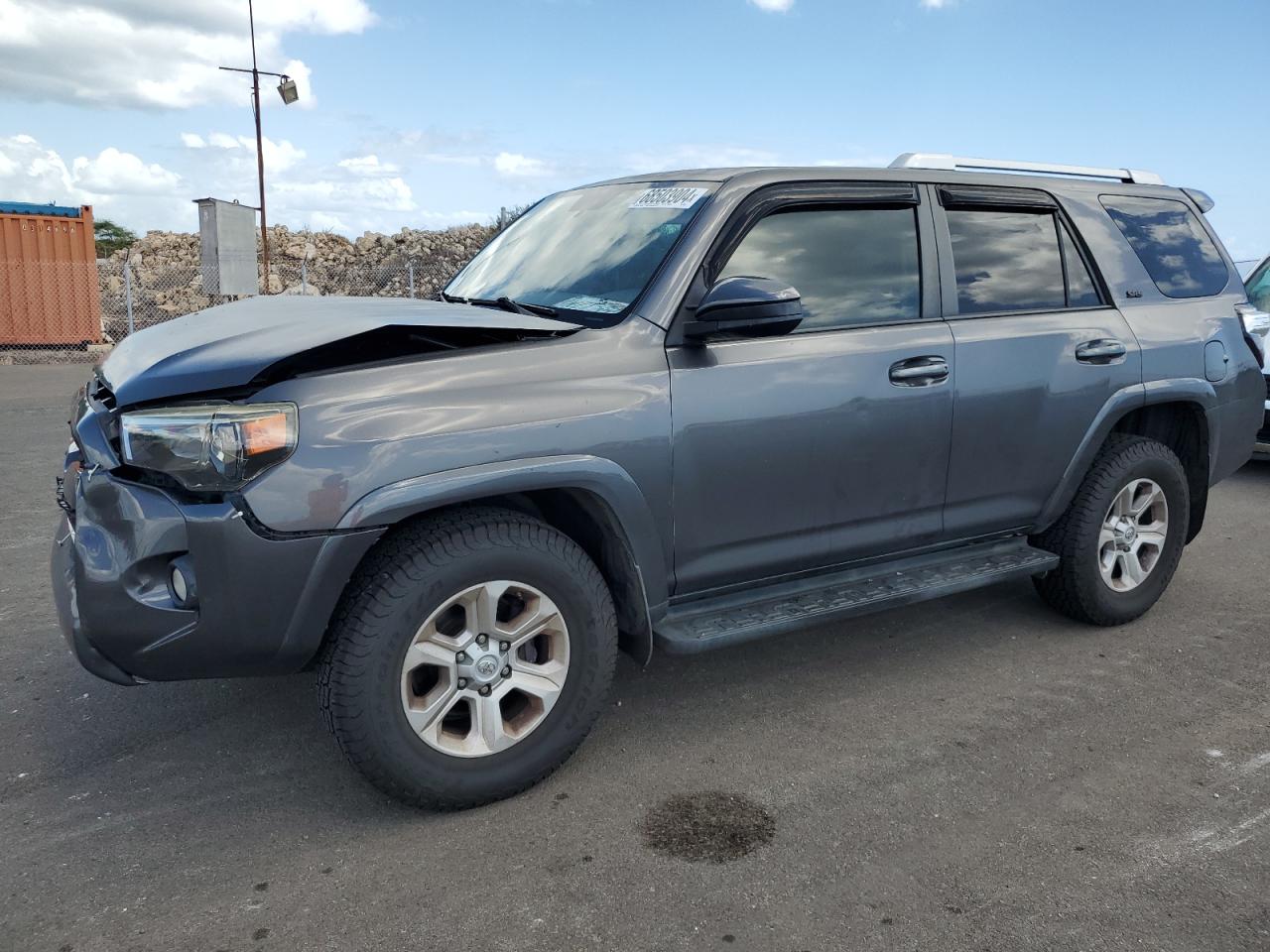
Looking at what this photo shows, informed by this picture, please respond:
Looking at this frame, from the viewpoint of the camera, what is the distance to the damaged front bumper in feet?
8.93

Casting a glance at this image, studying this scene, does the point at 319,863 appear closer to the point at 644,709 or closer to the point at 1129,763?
the point at 644,709

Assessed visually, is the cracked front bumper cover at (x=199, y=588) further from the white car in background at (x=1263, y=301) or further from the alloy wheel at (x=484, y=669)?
the white car in background at (x=1263, y=301)

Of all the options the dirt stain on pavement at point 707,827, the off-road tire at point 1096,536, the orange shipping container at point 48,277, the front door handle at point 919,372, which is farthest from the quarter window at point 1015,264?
the orange shipping container at point 48,277

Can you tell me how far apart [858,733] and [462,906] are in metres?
1.56

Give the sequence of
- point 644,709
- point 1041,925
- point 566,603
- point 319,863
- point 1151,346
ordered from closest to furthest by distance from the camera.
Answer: point 1041,925 < point 319,863 < point 566,603 < point 644,709 < point 1151,346

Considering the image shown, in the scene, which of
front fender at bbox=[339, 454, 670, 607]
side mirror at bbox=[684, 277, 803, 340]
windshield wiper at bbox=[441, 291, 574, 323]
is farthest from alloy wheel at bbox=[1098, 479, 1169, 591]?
windshield wiper at bbox=[441, 291, 574, 323]

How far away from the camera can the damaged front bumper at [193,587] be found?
272 cm

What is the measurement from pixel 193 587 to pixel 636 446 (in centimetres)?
129

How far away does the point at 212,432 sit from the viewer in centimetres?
273

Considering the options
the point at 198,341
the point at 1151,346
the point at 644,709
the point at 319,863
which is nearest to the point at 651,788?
the point at 644,709

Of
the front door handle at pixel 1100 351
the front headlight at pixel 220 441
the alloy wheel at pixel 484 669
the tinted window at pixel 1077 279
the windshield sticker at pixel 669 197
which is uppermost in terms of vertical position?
the windshield sticker at pixel 669 197

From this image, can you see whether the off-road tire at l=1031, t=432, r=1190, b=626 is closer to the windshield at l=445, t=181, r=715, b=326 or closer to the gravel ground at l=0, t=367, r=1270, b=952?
the gravel ground at l=0, t=367, r=1270, b=952

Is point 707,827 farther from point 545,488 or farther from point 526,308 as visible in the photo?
point 526,308

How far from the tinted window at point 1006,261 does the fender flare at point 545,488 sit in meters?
1.65
